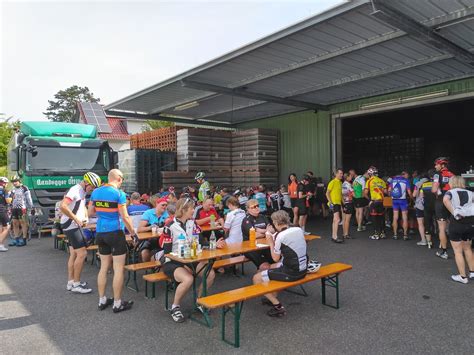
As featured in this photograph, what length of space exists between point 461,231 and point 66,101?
187 feet

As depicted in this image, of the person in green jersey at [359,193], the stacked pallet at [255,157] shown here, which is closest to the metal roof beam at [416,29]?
the person in green jersey at [359,193]

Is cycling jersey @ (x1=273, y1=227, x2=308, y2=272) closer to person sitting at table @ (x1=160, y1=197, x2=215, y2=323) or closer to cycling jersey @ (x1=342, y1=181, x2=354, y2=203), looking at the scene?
person sitting at table @ (x1=160, y1=197, x2=215, y2=323)

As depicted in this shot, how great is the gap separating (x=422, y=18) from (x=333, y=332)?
6.15 meters

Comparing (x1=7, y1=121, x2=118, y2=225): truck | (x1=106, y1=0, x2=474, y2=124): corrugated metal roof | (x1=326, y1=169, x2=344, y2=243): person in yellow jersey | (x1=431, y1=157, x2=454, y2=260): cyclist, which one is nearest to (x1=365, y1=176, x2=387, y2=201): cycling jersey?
(x1=326, y1=169, x2=344, y2=243): person in yellow jersey

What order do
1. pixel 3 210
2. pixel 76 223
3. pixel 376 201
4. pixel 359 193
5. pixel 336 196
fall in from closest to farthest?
pixel 76 223 < pixel 3 210 < pixel 336 196 < pixel 376 201 < pixel 359 193

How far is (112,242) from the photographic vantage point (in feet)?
16.1

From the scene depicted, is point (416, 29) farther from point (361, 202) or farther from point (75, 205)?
point (75, 205)

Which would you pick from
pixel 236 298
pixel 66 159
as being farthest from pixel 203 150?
pixel 236 298

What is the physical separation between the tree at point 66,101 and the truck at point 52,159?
44.1m

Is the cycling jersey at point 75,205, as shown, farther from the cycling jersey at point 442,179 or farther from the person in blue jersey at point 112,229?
the cycling jersey at point 442,179

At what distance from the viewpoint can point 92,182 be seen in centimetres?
549

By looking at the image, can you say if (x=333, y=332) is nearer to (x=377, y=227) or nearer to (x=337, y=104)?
(x=377, y=227)

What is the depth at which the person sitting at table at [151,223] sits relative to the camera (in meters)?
6.70

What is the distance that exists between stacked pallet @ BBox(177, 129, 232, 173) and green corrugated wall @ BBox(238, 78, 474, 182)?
8.06 feet
